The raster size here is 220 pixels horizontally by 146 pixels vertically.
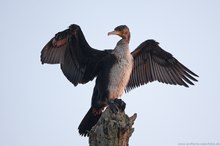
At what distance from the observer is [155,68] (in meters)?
10.2

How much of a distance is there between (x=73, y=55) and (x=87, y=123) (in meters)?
1.70

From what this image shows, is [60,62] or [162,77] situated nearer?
[60,62]

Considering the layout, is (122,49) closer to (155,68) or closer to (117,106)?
(155,68)

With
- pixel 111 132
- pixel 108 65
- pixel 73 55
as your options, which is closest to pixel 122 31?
pixel 108 65

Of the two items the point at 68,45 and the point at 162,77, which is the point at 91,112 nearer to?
the point at 68,45

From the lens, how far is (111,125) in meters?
5.95

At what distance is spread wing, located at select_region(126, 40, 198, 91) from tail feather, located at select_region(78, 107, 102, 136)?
5.60 feet

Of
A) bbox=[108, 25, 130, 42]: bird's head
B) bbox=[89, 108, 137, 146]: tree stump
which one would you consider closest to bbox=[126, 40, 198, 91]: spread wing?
bbox=[108, 25, 130, 42]: bird's head

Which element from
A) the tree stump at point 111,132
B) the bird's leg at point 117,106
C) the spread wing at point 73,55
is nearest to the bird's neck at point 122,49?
the spread wing at point 73,55

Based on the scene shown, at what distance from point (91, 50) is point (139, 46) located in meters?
1.23

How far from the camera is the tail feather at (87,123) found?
316 inches

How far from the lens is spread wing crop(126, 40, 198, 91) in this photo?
9930 mm

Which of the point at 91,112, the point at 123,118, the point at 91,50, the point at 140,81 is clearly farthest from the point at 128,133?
the point at 140,81

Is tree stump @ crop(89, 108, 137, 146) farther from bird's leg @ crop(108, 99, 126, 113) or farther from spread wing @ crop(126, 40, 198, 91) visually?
spread wing @ crop(126, 40, 198, 91)
